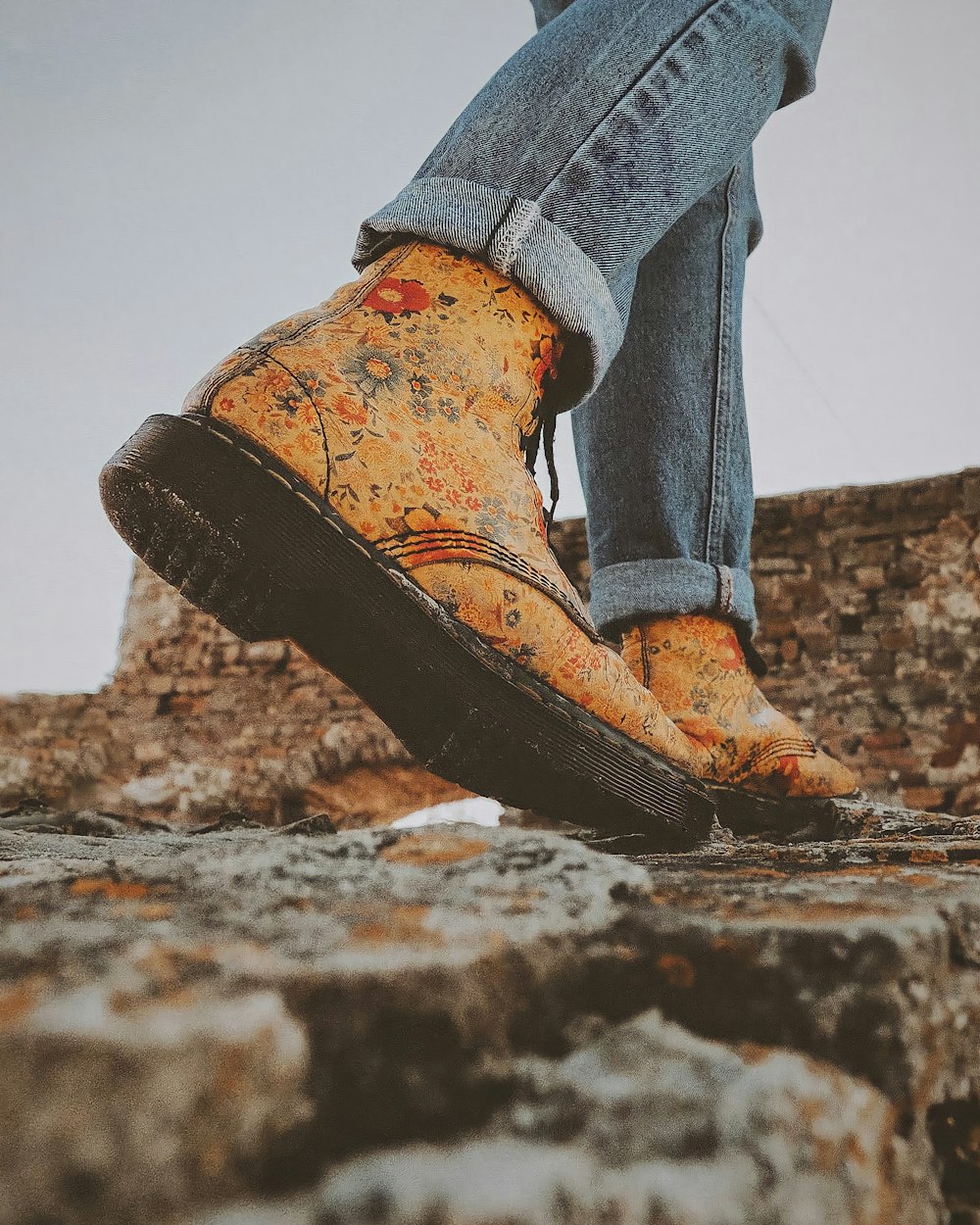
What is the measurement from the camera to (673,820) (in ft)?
2.59

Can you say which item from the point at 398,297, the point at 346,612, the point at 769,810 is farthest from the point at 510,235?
the point at 769,810

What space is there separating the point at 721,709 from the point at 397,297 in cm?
65

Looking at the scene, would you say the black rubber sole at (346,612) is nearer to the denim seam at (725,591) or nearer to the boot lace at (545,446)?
the boot lace at (545,446)

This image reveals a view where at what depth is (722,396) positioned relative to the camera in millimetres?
1179

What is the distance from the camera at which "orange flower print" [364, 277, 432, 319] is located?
2.52ft

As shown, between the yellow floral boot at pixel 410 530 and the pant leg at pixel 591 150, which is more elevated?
the pant leg at pixel 591 150

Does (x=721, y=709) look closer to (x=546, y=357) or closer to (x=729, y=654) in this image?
(x=729, y=654)

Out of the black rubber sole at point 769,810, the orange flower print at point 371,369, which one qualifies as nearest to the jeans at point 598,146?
the orange flower print at point 371,369

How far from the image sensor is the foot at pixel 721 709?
3.50 feet

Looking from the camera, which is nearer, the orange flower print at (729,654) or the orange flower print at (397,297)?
the orange flower print at (397,297)

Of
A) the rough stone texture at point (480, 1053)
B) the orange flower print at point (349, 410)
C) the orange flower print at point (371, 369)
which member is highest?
the orange flower print at point (371, 369)

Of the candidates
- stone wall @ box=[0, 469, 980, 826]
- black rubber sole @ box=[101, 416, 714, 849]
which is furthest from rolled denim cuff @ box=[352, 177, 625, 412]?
stone wall @ box=[0, 469, 980, 826]

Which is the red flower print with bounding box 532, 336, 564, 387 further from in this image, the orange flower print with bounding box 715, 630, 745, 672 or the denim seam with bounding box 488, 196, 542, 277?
the orange flower print with bounding box 715, 630, 745, 672

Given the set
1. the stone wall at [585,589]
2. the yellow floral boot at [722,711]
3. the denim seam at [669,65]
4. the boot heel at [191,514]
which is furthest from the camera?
the stone wall at [585,589]
